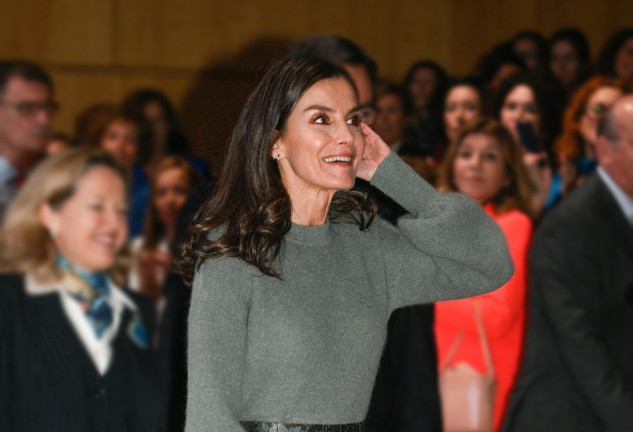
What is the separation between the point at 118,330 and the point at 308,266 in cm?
97

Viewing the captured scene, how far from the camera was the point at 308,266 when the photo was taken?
4.52 feet

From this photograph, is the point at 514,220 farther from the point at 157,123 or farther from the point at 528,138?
the point at 157,123

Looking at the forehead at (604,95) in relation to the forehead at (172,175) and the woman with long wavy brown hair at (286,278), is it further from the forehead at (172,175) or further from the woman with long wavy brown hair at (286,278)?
the woman with long wavy brown hair at (286,278)

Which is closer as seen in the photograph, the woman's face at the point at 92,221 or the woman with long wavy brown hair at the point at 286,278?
the woman with long wavy brown hair at the point at 286,278

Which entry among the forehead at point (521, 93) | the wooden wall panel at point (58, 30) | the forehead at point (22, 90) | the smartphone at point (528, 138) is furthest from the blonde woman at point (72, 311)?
the wooden wall panel at point (58, 30)

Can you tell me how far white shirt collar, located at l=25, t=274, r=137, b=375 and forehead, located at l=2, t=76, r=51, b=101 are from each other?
1.48m

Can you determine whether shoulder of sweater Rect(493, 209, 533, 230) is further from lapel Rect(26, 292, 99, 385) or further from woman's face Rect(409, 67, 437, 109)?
woman's face Rect(409, 67, 437, 109)

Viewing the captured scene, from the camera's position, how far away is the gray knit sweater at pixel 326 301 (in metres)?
1.26

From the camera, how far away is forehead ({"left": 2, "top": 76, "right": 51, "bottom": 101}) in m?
3.60

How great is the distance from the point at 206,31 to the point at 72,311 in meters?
3.82

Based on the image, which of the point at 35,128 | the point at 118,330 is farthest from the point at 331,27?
the point at 118,330

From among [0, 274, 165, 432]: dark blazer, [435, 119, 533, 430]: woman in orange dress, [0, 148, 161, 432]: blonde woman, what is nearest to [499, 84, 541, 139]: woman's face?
[435, 119, 533, 430]: woman in orange dress

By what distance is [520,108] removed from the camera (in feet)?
13.4

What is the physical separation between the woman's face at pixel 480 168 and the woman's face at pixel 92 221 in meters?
1.14
